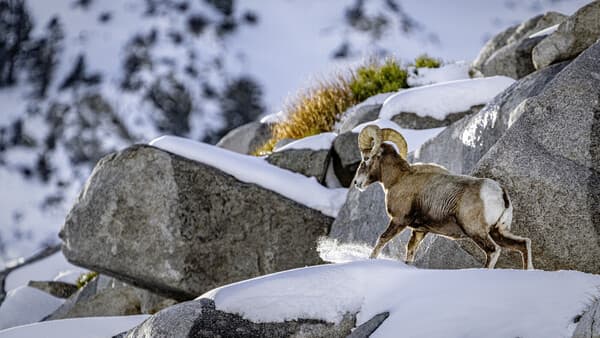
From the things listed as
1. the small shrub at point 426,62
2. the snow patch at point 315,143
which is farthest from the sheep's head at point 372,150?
the small shrub at point 426,62

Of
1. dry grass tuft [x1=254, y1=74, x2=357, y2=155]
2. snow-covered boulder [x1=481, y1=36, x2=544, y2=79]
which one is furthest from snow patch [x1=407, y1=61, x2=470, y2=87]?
snow-covered boulder [x1=481, y1=36, x2=544, y2=79]

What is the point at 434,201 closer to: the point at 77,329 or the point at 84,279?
the point at 77,329

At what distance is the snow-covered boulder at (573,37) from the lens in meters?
6.77

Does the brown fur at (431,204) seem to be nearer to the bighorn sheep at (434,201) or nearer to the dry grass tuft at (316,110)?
the bighorn sheep at (434,201)

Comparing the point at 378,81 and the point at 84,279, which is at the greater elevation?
the point at 378,81

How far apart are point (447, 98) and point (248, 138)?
6026mm

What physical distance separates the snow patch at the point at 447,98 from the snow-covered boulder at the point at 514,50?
829 millimetres

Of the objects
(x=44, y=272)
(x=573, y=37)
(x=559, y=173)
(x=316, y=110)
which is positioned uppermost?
(x=573, y=37)

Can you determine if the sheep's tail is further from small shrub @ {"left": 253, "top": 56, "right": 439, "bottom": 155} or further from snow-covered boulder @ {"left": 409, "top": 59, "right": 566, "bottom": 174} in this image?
small shrub @ {"left": 253, "top": 56, "right": 439, "bottom": 155}

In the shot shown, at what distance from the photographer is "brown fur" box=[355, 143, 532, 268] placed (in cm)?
435

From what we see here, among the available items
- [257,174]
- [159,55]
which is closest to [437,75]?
[257,174]

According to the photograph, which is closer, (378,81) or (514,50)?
(514,50)

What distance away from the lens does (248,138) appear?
13.9 meters

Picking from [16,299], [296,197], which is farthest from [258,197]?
[16,299]
